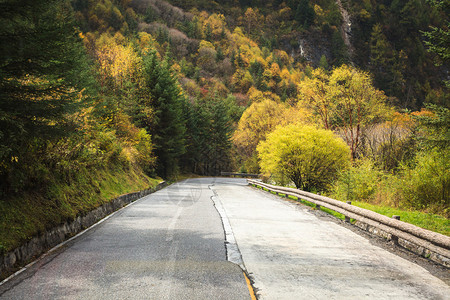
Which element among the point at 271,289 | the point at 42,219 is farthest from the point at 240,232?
the point at 42,219

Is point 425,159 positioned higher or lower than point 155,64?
lower

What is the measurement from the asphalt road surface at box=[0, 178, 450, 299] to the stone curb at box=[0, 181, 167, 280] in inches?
11.6

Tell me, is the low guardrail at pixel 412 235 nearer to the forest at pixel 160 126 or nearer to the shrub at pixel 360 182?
the forest at pixel 160 126

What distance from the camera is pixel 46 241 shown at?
20.6 feet

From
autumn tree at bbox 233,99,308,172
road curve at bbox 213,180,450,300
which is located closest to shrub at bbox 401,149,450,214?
road curve at bbox 213,180,450,300

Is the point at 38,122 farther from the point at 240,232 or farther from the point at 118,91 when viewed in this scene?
the point at 118,91

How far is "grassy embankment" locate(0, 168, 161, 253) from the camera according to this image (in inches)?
217

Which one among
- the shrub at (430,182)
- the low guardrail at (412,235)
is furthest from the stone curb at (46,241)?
the shrub at (430,182)

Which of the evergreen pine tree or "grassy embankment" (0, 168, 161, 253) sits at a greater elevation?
the evergreen pine tree

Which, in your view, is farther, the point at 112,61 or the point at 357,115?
the point at 112,61

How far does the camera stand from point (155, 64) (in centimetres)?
3384

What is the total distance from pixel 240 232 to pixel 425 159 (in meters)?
8.59

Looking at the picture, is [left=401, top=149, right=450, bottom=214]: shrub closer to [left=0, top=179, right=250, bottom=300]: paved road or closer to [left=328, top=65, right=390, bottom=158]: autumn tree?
[left=0, top=179, right=250, bottom=300]: paved road

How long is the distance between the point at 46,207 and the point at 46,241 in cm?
102
